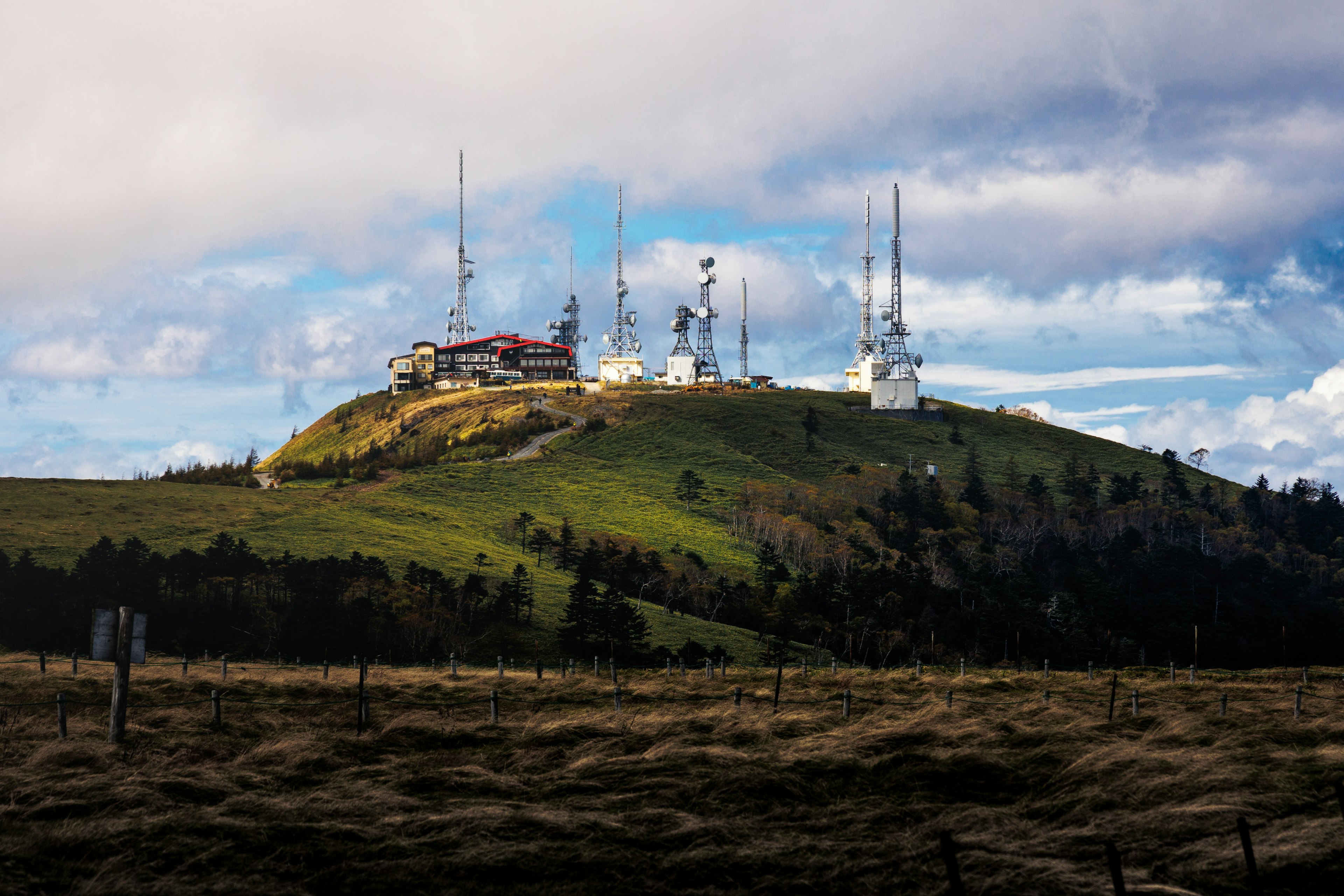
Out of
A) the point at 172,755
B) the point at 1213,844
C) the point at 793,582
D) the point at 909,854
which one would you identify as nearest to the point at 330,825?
the point at 172,755

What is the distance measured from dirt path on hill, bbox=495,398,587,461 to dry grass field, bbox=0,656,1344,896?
121776 mm

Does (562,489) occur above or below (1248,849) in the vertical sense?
above

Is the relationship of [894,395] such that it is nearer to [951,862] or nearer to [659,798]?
[659,798]

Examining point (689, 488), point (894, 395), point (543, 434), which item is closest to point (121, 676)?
point (689, 488)

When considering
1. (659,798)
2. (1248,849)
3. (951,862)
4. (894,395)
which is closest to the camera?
(951,862)

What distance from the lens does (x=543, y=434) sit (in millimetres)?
168375

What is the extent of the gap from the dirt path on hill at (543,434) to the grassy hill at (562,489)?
83.8 inches

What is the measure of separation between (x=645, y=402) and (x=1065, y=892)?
174050 millimetres

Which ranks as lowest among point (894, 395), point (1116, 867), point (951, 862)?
point (1116, 867)

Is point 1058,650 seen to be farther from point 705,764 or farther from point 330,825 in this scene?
point 330,825

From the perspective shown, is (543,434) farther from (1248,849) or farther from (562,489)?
(1248,849)

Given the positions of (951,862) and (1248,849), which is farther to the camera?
(1248,849)

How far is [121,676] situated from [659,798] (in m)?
13.0

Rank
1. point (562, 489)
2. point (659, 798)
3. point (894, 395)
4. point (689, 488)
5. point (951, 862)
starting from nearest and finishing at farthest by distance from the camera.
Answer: point (951, 862), point (659, 798), point (562, 489), point (689, 488), point (894, 395)
